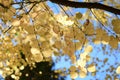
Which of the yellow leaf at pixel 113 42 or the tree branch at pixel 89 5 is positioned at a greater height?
the tree branch at pixel 89 5

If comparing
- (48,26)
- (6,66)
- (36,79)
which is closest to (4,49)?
(6,66)

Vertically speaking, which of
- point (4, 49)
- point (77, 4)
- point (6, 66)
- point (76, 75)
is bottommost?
point (6, 66)

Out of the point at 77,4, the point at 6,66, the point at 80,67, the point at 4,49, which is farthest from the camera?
the point at 6,66

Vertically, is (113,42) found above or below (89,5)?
below

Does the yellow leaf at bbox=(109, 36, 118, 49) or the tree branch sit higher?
the tree branch

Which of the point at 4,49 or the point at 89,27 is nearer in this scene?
the point at 89,27

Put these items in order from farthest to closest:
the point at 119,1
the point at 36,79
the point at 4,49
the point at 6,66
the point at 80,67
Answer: the point at 36,79 < the point at 6,66 < the point at 4,49 < the point at 119,1 < the point at 80,67

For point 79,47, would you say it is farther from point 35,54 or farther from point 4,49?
point 4,49

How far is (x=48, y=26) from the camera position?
3906 mm

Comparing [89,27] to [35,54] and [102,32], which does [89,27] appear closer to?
[102,32]

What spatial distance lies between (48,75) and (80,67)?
13.7m

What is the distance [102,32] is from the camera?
328cm

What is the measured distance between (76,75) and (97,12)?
0.77 m

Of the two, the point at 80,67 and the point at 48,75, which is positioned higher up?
the point at 80,67
